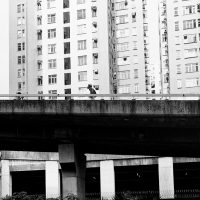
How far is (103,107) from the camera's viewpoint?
109 feet

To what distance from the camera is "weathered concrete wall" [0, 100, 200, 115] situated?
107ft

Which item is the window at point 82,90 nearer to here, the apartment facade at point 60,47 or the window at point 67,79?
the apartment facade at point 60,47

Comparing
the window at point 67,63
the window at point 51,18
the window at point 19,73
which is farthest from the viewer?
the window at point 19,73

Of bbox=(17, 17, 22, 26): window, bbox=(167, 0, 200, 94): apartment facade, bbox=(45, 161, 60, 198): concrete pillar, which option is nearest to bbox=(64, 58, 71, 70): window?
bbox=(17, 17, 22, 26): window

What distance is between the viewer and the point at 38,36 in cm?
9056

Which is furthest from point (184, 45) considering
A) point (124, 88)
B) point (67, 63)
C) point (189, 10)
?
point (67, 63)

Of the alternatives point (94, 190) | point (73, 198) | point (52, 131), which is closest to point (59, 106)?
point (52, 131)

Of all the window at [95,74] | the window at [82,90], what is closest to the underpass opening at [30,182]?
the window at [82,90]

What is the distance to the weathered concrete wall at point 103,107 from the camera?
32.6 m

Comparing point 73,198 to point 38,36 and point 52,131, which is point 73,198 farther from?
point 38,36

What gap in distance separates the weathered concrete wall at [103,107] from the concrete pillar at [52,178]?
35.9 metres

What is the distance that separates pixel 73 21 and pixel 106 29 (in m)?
5.13

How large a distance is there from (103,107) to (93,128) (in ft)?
10.4

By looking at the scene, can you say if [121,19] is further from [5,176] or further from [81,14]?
[5,176]
